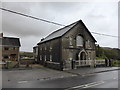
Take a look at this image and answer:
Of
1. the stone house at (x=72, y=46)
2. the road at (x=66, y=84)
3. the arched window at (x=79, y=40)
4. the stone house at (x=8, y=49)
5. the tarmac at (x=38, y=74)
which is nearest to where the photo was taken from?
the road at (x=66, y=84)

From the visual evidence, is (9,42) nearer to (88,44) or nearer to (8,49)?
(8,49)

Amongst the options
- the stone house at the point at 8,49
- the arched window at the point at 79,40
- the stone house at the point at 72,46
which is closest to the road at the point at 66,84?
the stone house at the point at 72,46

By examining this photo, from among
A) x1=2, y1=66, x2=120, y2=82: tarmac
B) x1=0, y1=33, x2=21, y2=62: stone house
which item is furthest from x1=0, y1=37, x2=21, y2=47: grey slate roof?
x1=2, y1=66, x2=120, y2=82: tarmac

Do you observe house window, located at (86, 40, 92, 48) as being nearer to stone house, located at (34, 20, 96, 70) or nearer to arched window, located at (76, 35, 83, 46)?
stone house, located at (34, 20, 96, 70)

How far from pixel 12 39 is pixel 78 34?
21.5 m

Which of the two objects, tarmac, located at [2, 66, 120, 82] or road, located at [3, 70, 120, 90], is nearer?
road, located at [3, 70, 120, 90]

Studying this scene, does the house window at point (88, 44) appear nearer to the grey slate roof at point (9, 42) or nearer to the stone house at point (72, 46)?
the stone house at point (72, 46)

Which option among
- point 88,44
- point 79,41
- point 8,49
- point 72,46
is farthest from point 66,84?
point 8,49

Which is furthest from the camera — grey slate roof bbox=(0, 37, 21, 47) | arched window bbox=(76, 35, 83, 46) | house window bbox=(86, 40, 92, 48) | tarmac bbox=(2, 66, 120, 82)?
grey slate roof bbox=(0, 37, 21, 47)

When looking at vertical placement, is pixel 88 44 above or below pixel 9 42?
below

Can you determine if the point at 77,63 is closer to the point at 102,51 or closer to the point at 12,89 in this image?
the point at 12,89

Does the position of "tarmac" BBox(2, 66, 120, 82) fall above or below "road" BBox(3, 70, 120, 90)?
below

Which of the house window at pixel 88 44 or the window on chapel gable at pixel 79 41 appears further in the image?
the house window at pixel 88 44

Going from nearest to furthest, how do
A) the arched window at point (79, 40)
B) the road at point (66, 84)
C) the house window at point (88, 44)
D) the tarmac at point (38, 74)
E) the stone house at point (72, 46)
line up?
1. the road at point (66, 84)
2. the tarmac at point (38, 74)
3. the stone house at point (72, 46)
4. the arched window at point (79, 40)
5. the house window at point (88, 44)
